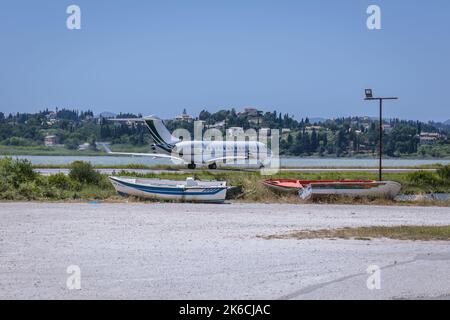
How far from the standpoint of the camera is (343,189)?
→ 31828 mm

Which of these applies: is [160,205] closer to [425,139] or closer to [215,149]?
[215,149]

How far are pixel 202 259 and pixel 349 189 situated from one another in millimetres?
17680

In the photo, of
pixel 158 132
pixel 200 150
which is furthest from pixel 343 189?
pixel 158 132

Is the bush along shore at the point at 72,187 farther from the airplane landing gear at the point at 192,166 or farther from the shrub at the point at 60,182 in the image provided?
the airplane landing gear at the point at 192,166

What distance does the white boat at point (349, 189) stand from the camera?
3148 centimetres

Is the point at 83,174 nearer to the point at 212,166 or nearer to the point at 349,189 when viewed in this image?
the point at 349,189

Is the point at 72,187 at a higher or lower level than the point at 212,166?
higher

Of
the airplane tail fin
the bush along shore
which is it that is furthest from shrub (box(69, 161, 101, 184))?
the airplane tail fin

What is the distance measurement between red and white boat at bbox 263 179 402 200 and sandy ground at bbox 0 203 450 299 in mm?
6352

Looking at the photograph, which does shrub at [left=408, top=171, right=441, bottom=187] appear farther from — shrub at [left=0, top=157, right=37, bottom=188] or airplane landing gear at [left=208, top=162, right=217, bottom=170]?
shrub at [left=0, top=157, right=37, bottom=188]

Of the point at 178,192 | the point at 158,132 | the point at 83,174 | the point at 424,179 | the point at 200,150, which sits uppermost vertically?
the point at 158,132

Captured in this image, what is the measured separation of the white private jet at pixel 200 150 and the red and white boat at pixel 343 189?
1030 inches

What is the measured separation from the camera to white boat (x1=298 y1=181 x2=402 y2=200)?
31484mm
